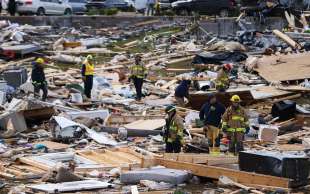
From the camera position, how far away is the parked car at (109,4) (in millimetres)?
50219

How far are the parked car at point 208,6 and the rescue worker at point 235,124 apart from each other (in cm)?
2900

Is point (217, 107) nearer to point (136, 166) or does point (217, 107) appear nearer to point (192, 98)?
point (136, 166)

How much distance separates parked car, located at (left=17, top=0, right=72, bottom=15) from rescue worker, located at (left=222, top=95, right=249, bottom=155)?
97.6ft

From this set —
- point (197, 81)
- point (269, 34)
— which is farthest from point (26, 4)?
point (197, 81)

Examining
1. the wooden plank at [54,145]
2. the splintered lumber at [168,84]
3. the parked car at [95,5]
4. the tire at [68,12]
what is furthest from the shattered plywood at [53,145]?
the parked car at [95,5]

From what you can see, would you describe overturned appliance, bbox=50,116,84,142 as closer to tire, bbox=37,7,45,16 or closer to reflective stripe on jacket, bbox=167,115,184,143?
reflective stripe on jacket, bbox=167,115,184,143

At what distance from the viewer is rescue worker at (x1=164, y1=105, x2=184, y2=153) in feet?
51.8

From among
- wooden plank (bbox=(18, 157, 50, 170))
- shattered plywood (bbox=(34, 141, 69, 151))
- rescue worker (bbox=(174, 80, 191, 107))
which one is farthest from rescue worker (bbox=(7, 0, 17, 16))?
wooden plank (bbox=(18, 157, 50, 170))

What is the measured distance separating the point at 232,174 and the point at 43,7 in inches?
1287

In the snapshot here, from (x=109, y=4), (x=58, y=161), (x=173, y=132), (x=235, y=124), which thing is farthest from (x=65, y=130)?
(x=109, y=4)

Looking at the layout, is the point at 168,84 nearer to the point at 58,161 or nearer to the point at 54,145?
the point at 54,145

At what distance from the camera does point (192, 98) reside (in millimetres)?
23156

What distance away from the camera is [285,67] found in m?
27.8

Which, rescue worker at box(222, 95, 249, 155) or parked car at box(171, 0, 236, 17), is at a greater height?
parked car at box(171, 0, 236, 17)
